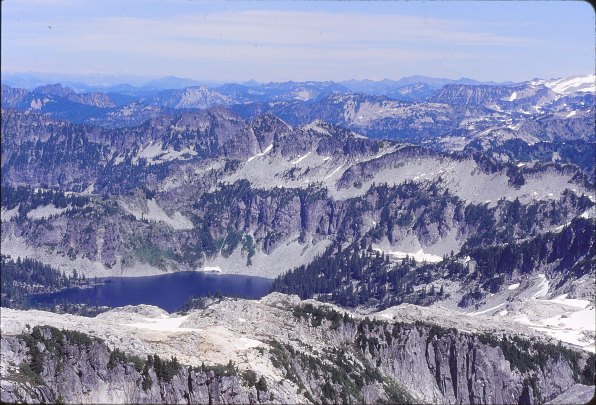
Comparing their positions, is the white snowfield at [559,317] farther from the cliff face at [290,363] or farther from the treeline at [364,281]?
the treeline at [364,281]

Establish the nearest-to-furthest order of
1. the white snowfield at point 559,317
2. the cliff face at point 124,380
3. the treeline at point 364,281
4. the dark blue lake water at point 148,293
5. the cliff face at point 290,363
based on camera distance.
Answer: the cliff face at point 124,380 → the cliff face at point 290,363 → the white snowfield at point 559,317 → the treeline at point 364,281 → the dark blue lake water at point 148,293

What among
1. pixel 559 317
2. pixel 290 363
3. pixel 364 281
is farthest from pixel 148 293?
pixel 290 363

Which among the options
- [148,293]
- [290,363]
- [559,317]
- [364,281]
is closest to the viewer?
[290,363]

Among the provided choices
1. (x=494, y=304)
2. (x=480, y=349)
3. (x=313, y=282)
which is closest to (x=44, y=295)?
(x=313, y=282)

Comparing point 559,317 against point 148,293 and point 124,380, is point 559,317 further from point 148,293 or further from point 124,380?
point 148,293

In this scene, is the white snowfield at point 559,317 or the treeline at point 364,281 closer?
the white snowfield at point 559,317

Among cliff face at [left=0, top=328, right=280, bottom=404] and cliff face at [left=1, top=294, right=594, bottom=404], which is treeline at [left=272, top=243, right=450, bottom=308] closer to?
cliff face at [left=1, top=294, right=594, bottom=404]

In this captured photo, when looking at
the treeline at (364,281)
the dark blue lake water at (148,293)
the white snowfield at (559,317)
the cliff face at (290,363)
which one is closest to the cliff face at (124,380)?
the cliff face at (290,363)

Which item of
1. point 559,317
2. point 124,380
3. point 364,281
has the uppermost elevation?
point 124,380

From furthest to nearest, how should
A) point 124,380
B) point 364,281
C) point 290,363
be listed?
1. point 364,281
2. point 290,363
3. point 124,380
